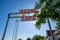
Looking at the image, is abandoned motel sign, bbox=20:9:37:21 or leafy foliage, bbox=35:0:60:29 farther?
abandoned motel sign, bbox=20:9:37:21

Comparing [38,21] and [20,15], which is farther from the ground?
Answer: [20,15]

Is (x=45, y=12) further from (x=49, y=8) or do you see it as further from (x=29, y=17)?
(x=29, y=17)

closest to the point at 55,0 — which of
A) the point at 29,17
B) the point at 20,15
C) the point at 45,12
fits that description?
the point at 45,12

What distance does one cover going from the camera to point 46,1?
24.0 meters

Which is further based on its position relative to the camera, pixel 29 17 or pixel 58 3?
pixel 29 17

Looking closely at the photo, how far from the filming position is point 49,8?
78.3 feet

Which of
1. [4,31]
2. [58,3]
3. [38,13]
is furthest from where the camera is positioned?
[4,31]

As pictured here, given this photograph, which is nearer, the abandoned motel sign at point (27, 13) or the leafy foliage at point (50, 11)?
the leafy foliage at point (50, 11)

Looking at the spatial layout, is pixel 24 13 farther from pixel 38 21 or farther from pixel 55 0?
pixel 55 0

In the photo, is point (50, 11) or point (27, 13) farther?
point (27, 13)

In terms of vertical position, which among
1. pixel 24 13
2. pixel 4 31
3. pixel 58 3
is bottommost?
pixel 4 31

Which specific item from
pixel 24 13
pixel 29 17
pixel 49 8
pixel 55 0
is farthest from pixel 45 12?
pixel 24 13

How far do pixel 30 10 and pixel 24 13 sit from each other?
1.46 metres

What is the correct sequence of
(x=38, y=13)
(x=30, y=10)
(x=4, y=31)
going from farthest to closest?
1. (x=30, y=10)
2. (x=4, y=31)
3. (x=38, y=13)
